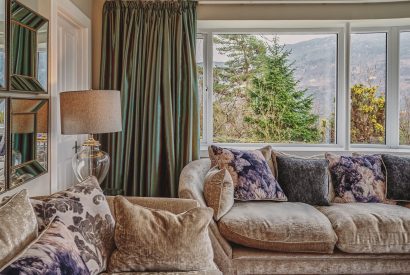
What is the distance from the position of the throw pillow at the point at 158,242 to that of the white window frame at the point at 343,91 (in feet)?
6.06

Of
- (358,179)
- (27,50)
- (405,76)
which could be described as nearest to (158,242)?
(27,50)

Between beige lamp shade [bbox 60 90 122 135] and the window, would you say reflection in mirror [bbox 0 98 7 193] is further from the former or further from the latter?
the window

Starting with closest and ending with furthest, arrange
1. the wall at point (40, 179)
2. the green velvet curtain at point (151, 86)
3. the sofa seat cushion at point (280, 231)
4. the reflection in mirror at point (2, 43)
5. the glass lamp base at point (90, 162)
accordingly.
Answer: the reflection in mirror at point (2, 43)
the wall at point (40, 179)
the sofa seat cushion at point (280, 231)
the glass lamp base at point (90, 162)
the green velvet curtain at point (151, 86)

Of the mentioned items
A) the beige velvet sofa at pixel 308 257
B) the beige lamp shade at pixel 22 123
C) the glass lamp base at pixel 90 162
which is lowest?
the beige velvet sofa at pixel 308 257

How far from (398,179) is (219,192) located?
149cm

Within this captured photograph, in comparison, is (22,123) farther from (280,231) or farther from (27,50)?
(280,231)

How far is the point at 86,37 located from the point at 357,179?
2650 millimetres

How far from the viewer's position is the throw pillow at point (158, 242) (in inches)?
59.1

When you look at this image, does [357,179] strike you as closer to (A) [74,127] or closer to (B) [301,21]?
(B) [301,21]

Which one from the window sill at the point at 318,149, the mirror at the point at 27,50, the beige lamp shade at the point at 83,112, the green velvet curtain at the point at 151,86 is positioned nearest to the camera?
the mirror at the point at 27,50

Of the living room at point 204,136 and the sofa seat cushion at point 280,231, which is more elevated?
the living room at point 204,136

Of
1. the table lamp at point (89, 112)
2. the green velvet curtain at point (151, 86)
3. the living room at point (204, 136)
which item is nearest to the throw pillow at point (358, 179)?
the living room at point (204, 136)

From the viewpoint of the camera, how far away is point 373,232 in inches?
84.9

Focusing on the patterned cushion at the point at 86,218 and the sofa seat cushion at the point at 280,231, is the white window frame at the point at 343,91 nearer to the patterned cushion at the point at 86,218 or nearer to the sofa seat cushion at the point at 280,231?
the sofa seat cushion at the point at 280,231
